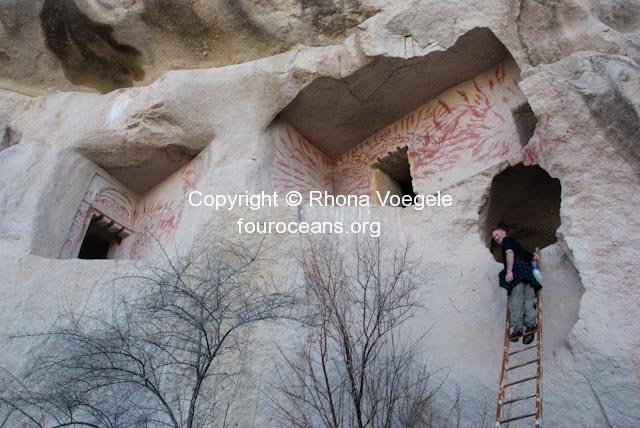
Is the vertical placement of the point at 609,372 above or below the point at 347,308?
below

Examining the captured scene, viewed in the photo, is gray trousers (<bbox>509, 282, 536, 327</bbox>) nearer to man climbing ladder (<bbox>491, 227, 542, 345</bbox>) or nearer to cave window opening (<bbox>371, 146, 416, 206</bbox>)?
man climbing ladder (<bbox>491, 227, 542, 345</bbox>)

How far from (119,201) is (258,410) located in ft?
11.5

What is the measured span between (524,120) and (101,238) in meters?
4.81

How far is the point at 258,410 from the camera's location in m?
4.08

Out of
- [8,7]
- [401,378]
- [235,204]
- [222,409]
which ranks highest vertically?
[8,7]

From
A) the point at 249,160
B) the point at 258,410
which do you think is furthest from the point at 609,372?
the point at 249,160

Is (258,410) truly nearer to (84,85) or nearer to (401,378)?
(401,378)

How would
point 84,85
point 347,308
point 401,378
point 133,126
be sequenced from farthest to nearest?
1. point 84,85
2. point 133,126
3. point 347,308
4. point 401,378

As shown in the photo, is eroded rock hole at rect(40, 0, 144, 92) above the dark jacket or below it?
above

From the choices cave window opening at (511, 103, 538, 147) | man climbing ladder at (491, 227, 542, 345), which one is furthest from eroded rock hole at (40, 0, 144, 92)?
man climbing ladder at (491, 227, 542, 345)

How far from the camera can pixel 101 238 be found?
7.00 metres

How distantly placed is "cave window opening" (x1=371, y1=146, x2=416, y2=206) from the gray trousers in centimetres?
245

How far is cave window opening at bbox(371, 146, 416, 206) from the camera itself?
6.26m

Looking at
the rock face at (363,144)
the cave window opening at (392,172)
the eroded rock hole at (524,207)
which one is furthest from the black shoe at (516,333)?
the cave window opening at (392,172)
